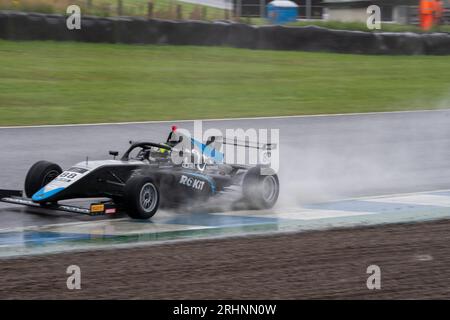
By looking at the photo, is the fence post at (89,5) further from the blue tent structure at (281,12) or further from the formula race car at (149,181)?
the formula race car at (149,181)

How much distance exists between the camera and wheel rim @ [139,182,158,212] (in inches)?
336

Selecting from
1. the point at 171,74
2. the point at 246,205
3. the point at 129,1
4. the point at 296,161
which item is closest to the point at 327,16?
the point at 129,1

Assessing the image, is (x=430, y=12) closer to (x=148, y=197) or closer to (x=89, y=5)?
(x=89, y=5)

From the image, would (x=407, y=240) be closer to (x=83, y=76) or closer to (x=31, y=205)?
(x=31, y=205)

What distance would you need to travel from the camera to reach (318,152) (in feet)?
44.6

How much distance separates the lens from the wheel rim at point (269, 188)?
374 inches

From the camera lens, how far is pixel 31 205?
28.3 ft

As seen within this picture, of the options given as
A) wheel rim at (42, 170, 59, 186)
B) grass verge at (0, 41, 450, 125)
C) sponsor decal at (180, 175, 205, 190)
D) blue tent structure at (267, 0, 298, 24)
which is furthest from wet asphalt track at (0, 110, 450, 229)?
blue tent structure at (267, 0, 298, 24)

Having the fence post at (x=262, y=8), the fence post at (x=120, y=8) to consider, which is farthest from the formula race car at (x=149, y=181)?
the fence post at (x=262, y=8)

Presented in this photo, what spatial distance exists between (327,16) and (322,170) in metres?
22.3

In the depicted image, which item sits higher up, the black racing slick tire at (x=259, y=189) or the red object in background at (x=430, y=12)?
the red object in background at (x=430, y=12)

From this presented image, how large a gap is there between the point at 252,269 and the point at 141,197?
→ 2.34 metres

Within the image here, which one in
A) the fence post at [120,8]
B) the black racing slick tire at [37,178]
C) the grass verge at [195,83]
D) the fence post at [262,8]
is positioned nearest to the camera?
the black racing slick tire at [37,178]

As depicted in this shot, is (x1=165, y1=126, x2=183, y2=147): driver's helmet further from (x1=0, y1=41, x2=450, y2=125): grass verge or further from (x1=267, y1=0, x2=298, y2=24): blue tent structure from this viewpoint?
(x1=267, y1=0, x2=298, y2=24): blue tent structure
